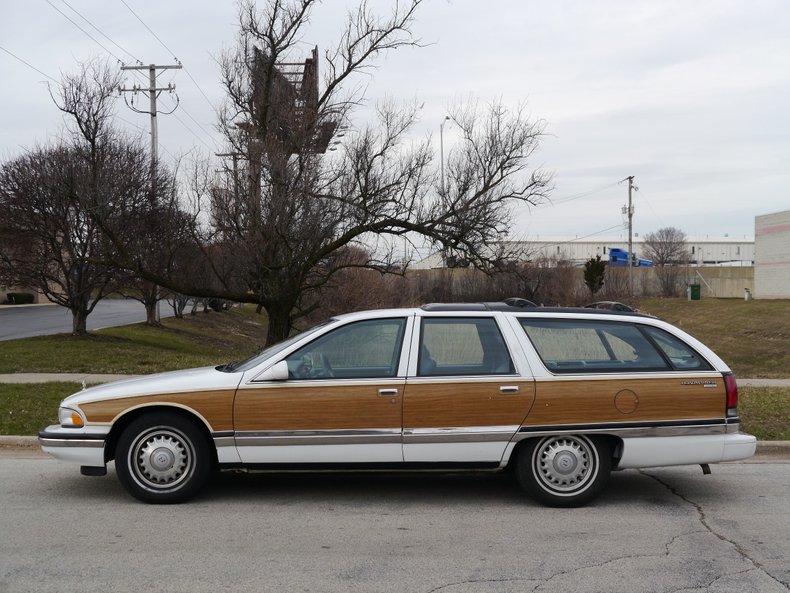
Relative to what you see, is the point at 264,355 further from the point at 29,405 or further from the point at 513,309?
the point at 29,405

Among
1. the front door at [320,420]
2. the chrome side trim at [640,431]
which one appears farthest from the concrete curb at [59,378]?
the chrome side trim at [640,431]

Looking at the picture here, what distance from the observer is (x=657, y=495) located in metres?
6.70

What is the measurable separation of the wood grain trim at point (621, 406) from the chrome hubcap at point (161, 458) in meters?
2.67

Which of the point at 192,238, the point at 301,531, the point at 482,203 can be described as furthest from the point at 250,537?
the point at 192,238

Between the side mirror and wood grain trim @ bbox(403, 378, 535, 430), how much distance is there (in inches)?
36.9

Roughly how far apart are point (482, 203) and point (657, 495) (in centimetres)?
1328

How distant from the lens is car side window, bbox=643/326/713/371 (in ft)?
20.8

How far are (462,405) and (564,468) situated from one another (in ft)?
3.16

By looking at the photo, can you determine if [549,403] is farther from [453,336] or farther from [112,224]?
[112,224]

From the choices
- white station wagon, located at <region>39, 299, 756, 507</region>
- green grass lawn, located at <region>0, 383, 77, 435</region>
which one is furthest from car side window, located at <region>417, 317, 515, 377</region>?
green grass lawn, located at <region>0, 383, 77, 435</region>

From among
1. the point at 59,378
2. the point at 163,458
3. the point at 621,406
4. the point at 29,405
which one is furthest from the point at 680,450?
the point at 59,378

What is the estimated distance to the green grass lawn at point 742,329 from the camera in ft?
88.6

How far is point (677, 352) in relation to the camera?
6422mm

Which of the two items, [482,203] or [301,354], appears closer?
[301,354]
